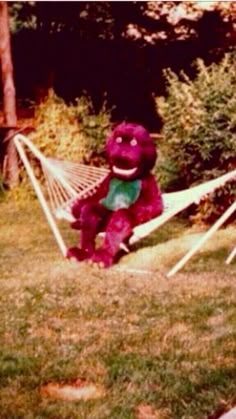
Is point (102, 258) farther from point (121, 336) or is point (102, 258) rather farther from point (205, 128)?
point (205, 128)

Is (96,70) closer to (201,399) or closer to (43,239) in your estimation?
(43,239)

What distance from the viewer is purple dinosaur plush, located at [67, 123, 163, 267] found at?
791 centimetres

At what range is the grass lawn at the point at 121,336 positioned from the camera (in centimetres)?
421

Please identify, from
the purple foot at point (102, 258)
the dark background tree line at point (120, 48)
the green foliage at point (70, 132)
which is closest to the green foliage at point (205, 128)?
the purple foot at point (102, 258)

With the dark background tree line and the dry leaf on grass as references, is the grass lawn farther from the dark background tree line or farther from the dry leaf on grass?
the dark background tree line

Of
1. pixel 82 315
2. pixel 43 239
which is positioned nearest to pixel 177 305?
pixel 82 315

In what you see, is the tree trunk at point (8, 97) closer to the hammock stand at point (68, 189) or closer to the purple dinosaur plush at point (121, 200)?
the hammock stand at point (68, 189)

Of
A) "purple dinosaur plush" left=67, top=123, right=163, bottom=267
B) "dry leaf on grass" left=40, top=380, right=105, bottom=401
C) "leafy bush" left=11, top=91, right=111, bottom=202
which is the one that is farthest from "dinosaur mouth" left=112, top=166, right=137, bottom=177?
"leafy bush" left=11, top=91, right=111, bottom=202

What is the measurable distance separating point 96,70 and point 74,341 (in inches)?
561

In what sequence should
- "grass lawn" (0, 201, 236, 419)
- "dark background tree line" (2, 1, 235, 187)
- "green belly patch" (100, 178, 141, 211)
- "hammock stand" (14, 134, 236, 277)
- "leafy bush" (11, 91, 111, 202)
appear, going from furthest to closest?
"dark background tree line" (2, 1, 235, 187) < "leafy bush" (11, 91, 111, 202) < "green belly patch" (100, 178, 141, 211) < "hammock stand" (14, 134, 236, 277) < "grass lawn" (0, 201, 236, 419)

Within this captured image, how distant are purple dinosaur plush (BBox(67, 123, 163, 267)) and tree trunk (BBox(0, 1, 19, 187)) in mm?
5437

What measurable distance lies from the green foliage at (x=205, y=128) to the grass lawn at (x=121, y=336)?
1.77 m

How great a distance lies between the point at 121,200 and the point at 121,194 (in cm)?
6

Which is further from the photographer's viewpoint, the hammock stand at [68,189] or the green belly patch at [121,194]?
the green belly patch at [121,194]
